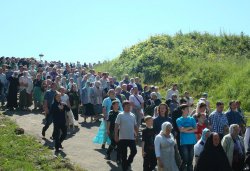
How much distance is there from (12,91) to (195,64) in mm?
18798

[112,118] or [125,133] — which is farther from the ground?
[112,118]

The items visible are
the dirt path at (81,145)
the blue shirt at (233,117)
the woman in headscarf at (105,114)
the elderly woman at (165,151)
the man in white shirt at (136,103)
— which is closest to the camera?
the elderly woman at (165,151)

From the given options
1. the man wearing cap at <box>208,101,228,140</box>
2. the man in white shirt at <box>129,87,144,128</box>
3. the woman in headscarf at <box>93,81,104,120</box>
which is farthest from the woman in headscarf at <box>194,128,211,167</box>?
the woman in headscarf at <box>93,81,104,120</box>

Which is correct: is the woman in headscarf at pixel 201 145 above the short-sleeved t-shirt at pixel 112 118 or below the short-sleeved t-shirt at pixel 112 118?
below

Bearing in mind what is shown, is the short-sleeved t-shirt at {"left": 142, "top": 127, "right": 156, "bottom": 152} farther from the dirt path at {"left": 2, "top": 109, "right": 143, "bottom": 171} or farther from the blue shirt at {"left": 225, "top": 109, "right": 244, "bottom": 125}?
the blue shirt at {"left": 225, "top": 109, "right": 244, "bottom": 125}

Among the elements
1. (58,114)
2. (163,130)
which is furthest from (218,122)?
(58,114)

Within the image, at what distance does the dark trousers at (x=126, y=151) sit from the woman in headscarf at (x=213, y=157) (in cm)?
287

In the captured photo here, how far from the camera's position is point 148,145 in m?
13.3

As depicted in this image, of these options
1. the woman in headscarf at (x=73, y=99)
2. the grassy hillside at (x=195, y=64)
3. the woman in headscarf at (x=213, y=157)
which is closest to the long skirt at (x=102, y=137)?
the woman in headscarf at (x=73, y=99)

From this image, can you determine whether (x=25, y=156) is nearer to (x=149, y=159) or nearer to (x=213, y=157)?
(x=149, y=159)

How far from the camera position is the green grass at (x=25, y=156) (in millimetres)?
14586

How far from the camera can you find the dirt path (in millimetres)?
15719

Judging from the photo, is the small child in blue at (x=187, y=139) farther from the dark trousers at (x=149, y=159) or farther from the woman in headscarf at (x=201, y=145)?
the woman in headscarf at (x=201, y=145)

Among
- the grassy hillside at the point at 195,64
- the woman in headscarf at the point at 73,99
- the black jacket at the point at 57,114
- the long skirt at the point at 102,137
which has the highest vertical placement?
the grassy hillside at the point at 195,64
